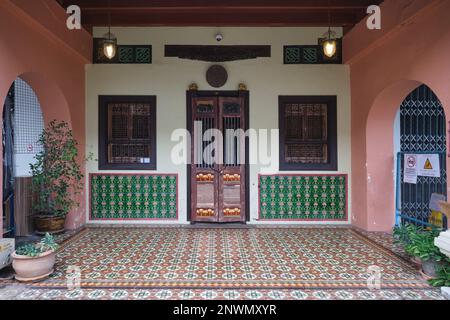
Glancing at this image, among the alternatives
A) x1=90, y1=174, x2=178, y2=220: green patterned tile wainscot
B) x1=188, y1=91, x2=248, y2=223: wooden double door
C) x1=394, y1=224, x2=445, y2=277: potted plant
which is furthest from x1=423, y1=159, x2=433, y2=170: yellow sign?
x1=90, y1=174, x2=178, y2=220: green patterned tile wainscot

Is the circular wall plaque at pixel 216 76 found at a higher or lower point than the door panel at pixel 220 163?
higher

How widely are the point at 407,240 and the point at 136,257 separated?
3.74 m

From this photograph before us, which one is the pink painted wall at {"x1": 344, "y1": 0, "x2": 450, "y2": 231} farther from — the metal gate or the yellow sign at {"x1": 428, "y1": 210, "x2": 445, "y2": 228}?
the yellow sign at {"x1": 428, "y1": 210, "x2": 445, "y2": 228}

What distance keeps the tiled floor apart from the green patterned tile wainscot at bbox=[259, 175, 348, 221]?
2.00 ft

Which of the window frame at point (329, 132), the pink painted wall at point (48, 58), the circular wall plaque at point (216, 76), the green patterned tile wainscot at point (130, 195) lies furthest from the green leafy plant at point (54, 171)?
the window frame at point (329, 132)

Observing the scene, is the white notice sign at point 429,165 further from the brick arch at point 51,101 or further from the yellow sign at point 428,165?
the brick arch at point 51,101

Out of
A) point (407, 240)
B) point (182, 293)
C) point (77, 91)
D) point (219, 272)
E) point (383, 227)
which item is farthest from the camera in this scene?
point (77, 91)

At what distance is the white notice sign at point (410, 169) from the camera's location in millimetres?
4804

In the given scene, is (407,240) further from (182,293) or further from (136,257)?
(136,257)

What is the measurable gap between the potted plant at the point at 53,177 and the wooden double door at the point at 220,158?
7.28 feet

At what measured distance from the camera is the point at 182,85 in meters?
5.99

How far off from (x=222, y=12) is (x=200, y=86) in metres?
1.44

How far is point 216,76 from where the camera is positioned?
596 centimetres

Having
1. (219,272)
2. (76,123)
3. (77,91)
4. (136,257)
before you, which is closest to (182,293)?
(219,272)
